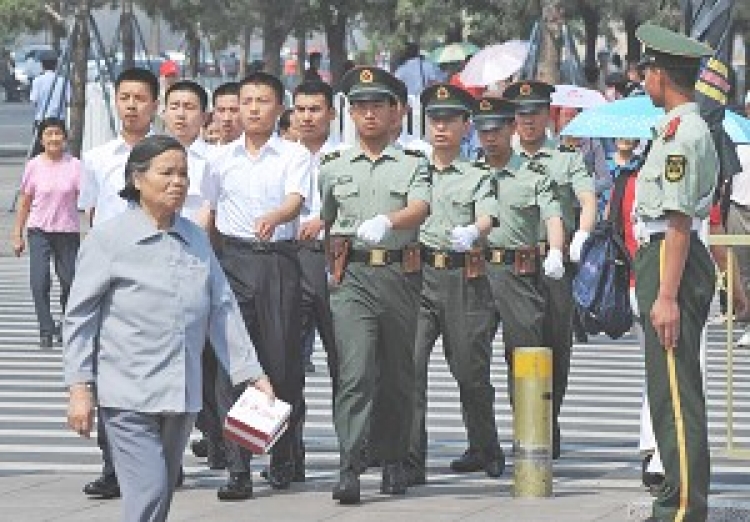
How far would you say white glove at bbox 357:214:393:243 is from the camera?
11844 mm

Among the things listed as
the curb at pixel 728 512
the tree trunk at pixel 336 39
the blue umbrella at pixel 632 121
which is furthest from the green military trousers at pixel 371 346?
the tree trunk at pixel 336 39

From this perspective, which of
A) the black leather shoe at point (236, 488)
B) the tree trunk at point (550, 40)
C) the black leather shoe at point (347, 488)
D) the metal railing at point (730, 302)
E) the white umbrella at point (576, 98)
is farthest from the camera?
Answer: the tree trunk at point (550, 40)

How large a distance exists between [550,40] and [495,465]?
69.9 ft

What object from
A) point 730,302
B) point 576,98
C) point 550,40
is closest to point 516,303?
point 730,302

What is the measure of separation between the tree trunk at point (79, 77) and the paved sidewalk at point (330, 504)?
25433 mm

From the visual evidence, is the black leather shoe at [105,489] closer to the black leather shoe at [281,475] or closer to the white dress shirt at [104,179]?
the black leather shoe at [281,475]

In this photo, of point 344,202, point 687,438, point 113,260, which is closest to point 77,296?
point 113,260

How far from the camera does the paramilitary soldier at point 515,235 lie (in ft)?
44.8

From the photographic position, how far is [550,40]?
3406 centimetres

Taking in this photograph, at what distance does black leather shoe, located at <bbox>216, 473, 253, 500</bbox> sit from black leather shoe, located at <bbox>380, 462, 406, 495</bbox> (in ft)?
2.22

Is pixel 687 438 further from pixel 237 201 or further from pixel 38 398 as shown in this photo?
pixel 38 398

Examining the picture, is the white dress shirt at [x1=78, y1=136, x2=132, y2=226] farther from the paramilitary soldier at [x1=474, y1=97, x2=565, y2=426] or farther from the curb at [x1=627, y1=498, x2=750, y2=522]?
the curb at [x1=627, y1=498, x2=750, y2=522]

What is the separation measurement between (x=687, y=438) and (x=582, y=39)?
72.5 meters

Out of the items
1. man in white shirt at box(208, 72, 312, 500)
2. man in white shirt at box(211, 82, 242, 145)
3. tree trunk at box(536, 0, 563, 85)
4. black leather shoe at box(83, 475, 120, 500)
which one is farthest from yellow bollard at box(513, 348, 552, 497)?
tree trunk at box(536, 0, 563, 85)
